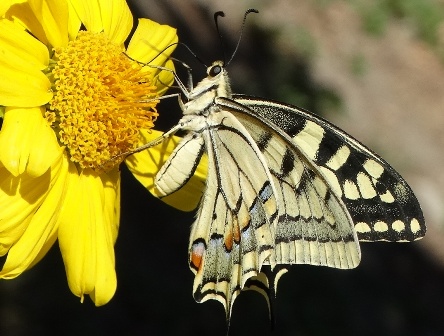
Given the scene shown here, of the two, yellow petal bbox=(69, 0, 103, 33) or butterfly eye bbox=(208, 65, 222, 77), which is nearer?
yellow petal bbox=(69, 0, 103, 33)

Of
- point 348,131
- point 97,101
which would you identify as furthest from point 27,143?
point 348,131

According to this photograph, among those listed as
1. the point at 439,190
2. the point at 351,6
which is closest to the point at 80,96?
the point at 439,190

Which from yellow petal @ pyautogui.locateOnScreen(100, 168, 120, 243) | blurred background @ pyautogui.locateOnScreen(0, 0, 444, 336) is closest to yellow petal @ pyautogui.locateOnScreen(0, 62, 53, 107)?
yellow petal @ pyautogui.locateOnScreen(100, 168, 120, 243)

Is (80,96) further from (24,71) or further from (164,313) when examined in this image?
(164,313)

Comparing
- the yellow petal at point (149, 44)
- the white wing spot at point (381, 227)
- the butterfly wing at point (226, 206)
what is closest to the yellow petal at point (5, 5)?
the yellow petal at point (149, 44)

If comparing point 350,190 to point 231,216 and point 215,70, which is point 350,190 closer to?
point 231,216

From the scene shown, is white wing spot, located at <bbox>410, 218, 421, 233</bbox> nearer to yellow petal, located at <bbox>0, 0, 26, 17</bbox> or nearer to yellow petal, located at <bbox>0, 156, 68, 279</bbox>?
yellow petal, located at <bbox>0, 156, 68, 279</bbox>
